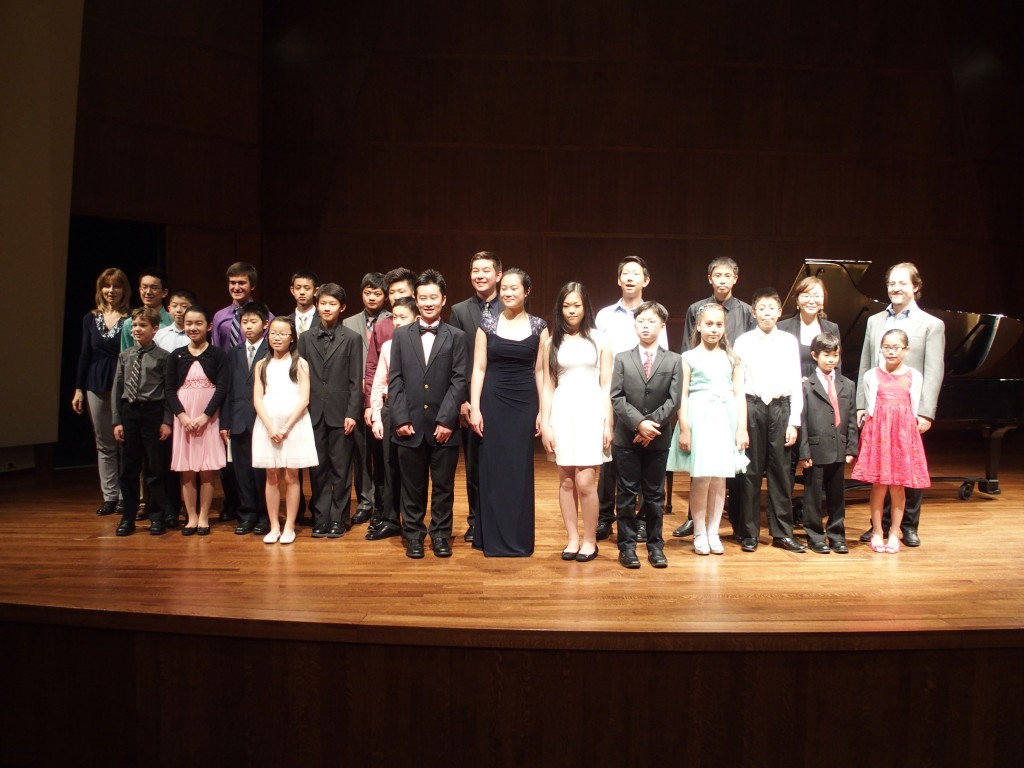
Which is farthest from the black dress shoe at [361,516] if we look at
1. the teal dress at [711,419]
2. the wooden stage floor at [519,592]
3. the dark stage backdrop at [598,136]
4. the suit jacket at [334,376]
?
the dark stage backdrop at [598,136]

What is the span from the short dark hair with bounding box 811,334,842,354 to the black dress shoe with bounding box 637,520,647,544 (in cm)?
125

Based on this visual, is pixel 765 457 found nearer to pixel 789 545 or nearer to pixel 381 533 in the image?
pixel 789 545

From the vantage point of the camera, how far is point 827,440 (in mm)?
4250

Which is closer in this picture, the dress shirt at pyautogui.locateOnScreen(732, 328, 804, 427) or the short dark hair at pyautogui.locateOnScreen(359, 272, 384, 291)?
the dress shirt at pyautogui.locateOnScreen(732, 328, 804, 427)

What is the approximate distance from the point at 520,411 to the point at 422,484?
62 centimetres

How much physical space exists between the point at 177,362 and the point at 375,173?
13.1 feet

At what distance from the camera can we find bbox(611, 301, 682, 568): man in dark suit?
398cm

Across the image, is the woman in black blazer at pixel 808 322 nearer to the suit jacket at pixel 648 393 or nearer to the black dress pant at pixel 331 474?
the suit jacket at pixel 648 393

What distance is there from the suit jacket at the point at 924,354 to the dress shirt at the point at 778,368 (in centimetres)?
43

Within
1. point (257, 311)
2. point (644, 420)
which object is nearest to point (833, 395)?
point (644, 420)

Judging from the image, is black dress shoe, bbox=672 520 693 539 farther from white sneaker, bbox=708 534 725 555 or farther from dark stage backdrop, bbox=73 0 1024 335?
dark stage backdrop, bbox=73 0 1024 335

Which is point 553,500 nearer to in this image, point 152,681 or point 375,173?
point 152,681

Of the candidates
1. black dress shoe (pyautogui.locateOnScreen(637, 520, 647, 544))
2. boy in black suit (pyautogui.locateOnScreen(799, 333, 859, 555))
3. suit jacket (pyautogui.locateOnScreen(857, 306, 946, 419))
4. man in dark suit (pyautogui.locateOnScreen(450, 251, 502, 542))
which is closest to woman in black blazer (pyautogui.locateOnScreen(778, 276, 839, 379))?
boy in black suit (pyautogui.locateOnScreen(799, 333, 859, 555))

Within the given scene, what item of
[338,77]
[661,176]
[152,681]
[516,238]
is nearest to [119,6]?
[338,77]
